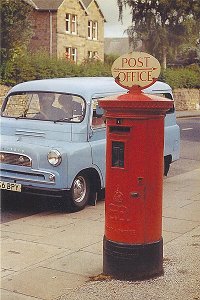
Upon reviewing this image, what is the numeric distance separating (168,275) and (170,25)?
47980 mm

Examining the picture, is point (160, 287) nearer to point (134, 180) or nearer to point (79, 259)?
point (134, 180)

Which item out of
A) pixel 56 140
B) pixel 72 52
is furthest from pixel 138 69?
pixel 72 52

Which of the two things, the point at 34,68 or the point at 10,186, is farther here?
the point at 34,68

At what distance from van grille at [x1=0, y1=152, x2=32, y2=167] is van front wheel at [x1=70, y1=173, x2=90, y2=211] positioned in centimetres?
73

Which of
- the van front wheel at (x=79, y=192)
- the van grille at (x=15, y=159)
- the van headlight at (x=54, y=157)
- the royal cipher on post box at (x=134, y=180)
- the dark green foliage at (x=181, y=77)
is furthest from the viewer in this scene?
the dark green foliage at (x=181, y=77)

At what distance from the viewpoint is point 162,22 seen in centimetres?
5097

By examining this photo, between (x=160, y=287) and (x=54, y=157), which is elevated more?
(x=54, y=157)

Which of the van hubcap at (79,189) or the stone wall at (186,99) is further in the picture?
the stone wall at (186,99)

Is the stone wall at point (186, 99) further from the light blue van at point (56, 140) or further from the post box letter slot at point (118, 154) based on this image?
the post box letter slot at point (118, 154)

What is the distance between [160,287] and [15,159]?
147 inches

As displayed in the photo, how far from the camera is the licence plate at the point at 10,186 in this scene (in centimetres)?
802

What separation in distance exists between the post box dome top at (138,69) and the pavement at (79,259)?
1.77 meters

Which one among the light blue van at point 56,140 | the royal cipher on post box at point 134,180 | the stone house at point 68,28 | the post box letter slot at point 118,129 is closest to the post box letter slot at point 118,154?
the royal cipher on post box at point 134,180

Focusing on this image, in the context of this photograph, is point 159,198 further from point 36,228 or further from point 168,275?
point 36,228
